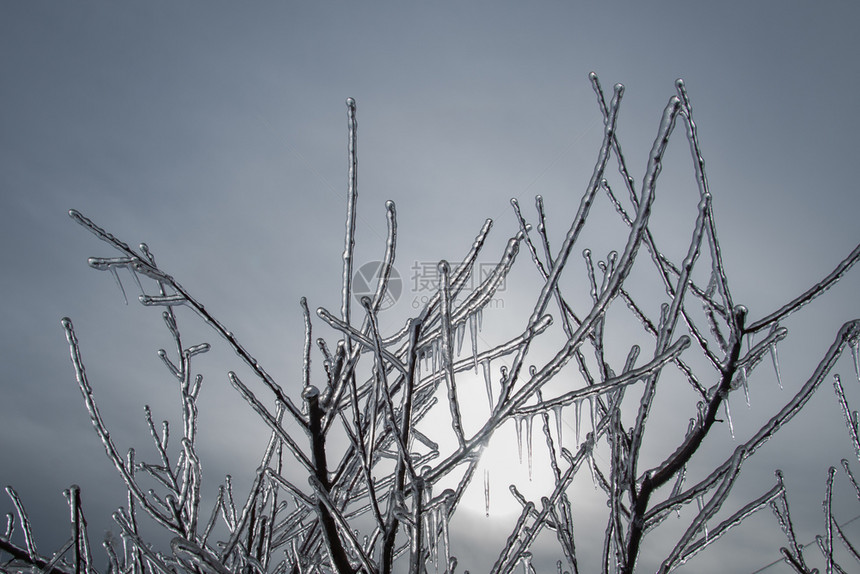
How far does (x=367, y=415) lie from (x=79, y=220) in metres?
1.19

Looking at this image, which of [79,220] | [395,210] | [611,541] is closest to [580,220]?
[395,210]

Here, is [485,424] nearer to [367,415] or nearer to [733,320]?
[367,415]

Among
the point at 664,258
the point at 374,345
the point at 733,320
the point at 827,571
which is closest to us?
the point at 374,345

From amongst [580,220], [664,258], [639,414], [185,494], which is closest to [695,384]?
[639,414]

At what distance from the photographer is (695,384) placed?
206cm

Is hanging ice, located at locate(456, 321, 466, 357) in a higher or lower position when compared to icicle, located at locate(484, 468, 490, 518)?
higher

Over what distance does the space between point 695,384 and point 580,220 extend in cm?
108

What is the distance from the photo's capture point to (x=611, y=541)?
1999 millimetres

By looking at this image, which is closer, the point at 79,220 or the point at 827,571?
the point at 79,220

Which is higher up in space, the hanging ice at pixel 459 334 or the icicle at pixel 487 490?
the hanging ice at pixel 459 334

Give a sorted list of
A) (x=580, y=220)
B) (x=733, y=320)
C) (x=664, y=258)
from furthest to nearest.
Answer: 1. (x=664, y=258)
2. (x=733, y=320)
3. (x=580, y=220)

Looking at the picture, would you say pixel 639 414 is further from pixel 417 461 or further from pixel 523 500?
pixel 523 500

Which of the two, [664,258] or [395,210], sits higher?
[664,258]

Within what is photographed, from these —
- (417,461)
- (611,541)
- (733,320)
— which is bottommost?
(611,541)
